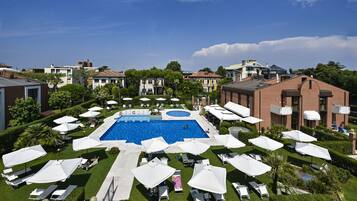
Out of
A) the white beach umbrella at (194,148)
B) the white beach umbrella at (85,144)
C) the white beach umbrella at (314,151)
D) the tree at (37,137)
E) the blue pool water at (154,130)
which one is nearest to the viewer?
the white beach umbrella at (314,151)

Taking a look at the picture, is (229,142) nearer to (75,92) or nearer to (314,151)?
(314,151)

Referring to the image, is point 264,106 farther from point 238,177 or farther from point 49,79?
point 49,79

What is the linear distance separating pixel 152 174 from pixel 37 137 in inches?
485

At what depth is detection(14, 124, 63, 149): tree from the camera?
18.4 metres

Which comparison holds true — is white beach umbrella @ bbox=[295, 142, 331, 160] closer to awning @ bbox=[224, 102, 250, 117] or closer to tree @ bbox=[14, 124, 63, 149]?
awning @ bbox=[224, 102, 250, 117]

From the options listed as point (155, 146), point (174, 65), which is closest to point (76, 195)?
point (155, 146)

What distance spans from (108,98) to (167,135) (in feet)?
83.9

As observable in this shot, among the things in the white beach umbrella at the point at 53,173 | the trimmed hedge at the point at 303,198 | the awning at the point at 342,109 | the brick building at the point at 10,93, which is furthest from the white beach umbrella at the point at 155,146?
the awning at the point at 342,109

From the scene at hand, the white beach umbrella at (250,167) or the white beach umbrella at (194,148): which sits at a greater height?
the white beach umbrella at (194,148)

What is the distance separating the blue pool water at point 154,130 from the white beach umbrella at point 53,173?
38.6 feet

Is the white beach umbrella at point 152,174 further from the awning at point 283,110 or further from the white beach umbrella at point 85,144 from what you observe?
the awning at point 283,110

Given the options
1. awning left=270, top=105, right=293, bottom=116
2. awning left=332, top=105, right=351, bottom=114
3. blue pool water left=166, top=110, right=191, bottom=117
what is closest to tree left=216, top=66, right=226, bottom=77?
blue pool water left=166, top=110, right=191, bottom=117

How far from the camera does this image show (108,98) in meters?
49.7

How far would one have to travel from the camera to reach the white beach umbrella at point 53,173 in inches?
476
